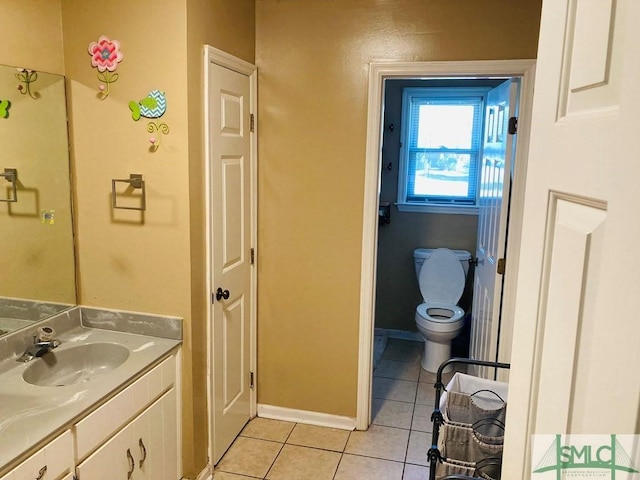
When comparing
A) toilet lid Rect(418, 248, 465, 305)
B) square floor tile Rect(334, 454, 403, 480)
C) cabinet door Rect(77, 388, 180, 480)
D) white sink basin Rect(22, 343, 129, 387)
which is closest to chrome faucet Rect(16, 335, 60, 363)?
white sink basin Rect(22, 343, 129, 387)

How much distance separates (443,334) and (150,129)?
8.26 feet

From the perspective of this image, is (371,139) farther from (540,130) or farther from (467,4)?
(540,130)

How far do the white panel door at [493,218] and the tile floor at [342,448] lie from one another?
1.82 feet

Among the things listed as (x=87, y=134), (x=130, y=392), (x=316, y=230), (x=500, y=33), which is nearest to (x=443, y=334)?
(x=316, y=230)

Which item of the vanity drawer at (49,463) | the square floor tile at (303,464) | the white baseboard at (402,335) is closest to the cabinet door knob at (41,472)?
the vanity drawer at (49,463)

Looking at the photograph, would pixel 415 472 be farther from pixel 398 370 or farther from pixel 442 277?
pixel 442 277

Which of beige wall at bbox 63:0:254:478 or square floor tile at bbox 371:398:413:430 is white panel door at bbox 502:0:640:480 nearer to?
beige wall at bbox 63:0:254:478

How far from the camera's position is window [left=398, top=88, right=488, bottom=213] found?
13.1 feet

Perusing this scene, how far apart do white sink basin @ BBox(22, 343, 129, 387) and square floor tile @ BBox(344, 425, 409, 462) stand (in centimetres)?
137

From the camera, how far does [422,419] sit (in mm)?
3100

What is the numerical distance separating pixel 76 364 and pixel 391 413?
190 centimetres

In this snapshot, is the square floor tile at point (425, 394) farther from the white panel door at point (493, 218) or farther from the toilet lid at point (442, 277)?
the toilet lid at point (442, 277)

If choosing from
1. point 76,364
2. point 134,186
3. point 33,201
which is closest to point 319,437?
point 76,364
